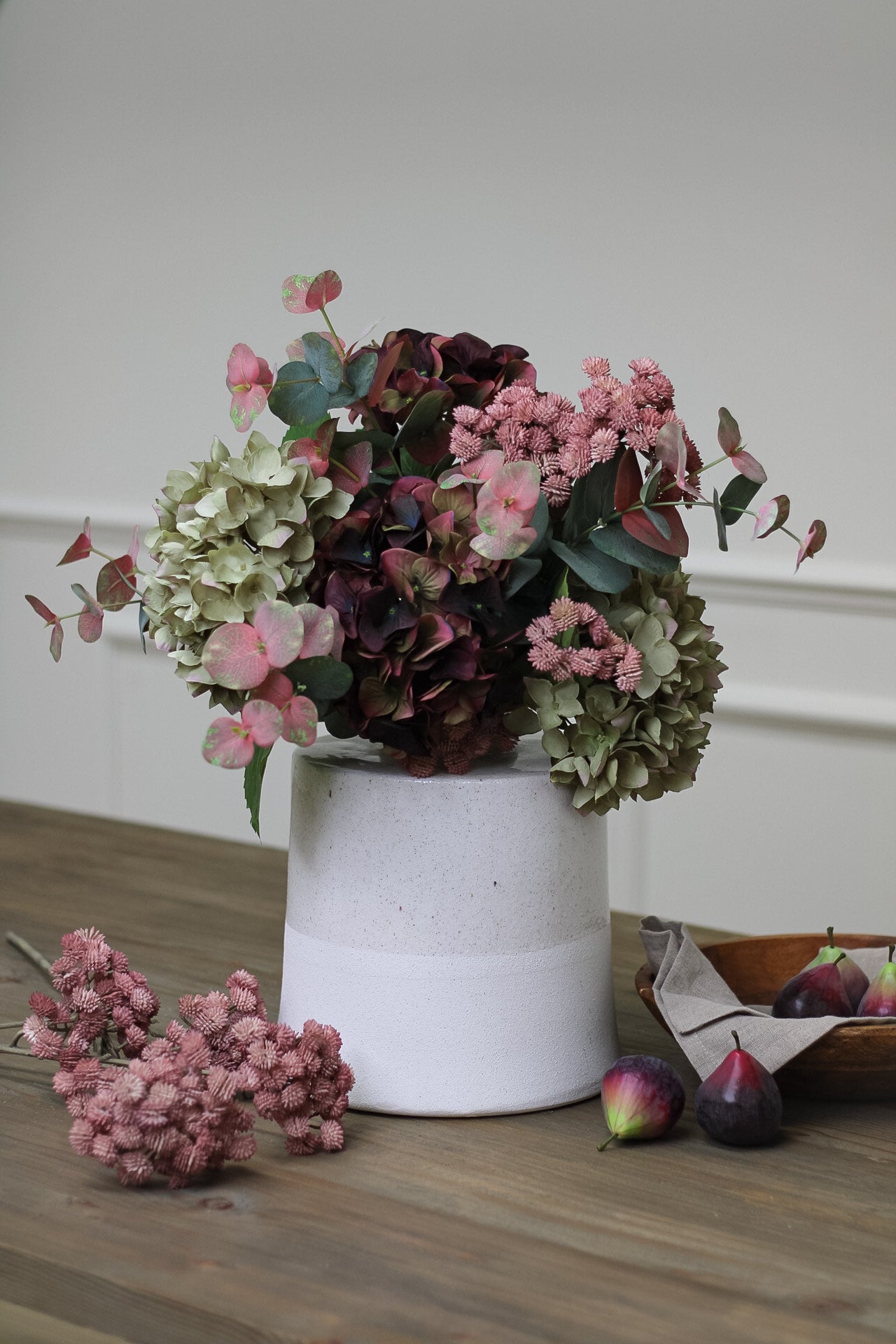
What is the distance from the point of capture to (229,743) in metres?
0.73

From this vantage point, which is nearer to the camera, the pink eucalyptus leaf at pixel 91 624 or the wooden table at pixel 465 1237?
the wooden table at pixel 465 1237

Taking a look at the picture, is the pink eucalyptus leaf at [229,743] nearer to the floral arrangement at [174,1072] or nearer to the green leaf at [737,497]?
the floral arrangement at [174,1072]

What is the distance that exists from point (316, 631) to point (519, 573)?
0.12m

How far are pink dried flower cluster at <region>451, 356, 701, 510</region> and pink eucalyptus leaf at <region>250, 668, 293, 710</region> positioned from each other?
156mm

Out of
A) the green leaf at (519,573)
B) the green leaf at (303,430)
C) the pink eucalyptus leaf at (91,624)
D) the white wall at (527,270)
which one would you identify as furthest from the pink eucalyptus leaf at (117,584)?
the white wall at (527,270)

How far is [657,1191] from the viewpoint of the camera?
0.75m

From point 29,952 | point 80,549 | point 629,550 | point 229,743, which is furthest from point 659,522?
point 29,952

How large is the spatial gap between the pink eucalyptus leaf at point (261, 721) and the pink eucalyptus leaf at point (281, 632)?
0.02 metres

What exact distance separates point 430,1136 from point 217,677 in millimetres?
290

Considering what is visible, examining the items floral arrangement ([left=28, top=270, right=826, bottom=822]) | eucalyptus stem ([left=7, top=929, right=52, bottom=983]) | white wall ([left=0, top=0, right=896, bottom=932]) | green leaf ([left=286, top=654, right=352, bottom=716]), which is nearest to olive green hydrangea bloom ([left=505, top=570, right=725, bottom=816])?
floral arrangement ([left=28, top=270, right=826, bottom=822])

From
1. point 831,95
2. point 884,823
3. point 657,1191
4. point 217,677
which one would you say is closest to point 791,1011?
point 657,1191

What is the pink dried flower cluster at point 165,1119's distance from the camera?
27.9 inches

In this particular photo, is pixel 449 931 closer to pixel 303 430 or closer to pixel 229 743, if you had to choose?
pixel 229 743

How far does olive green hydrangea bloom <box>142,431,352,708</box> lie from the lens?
771 mm
